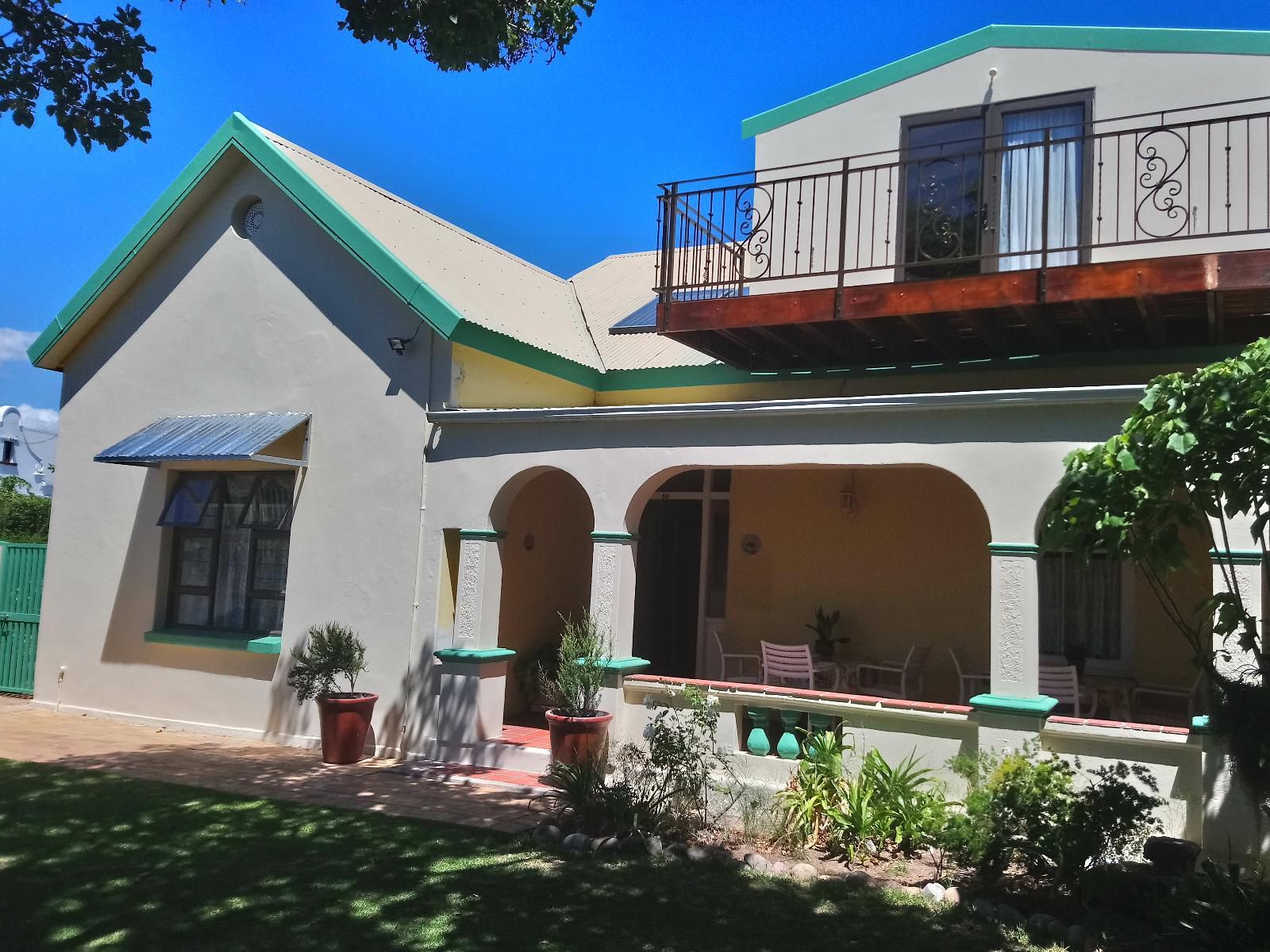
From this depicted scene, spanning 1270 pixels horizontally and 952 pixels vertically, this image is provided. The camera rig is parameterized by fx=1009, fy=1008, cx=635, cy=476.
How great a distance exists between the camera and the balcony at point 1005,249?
27.2 feet

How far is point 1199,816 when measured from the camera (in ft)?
21.4

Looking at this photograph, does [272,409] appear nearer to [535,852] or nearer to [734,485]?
[734,485]

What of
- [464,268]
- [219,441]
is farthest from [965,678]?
[219,441]

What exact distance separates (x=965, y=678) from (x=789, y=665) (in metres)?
1.72

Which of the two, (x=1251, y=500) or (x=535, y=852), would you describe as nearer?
(x=1251, y=500)

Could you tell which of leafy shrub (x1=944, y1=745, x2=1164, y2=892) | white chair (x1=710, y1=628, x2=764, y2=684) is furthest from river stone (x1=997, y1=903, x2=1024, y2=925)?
white chair (x1=710, y1=628, x2=764, y2=684)

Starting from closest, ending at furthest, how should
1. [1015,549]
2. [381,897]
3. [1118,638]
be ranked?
1. [381,897]
2. [1015,549]
3. [1118,638]

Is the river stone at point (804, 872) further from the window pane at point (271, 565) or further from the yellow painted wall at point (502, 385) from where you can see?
the window pane at point (271, 565)

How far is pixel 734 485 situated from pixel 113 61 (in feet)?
24.1

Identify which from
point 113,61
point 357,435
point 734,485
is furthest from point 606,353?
point 113,61


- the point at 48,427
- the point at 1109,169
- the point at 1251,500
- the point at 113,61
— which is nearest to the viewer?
the point at 1251,500

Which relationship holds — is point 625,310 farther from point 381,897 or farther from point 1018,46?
point 381,897

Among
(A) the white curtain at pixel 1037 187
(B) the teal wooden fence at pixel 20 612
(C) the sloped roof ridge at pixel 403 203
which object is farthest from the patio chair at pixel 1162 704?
(B) the teal wooden fence at pixel 20 612

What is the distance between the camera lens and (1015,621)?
7293 mm
